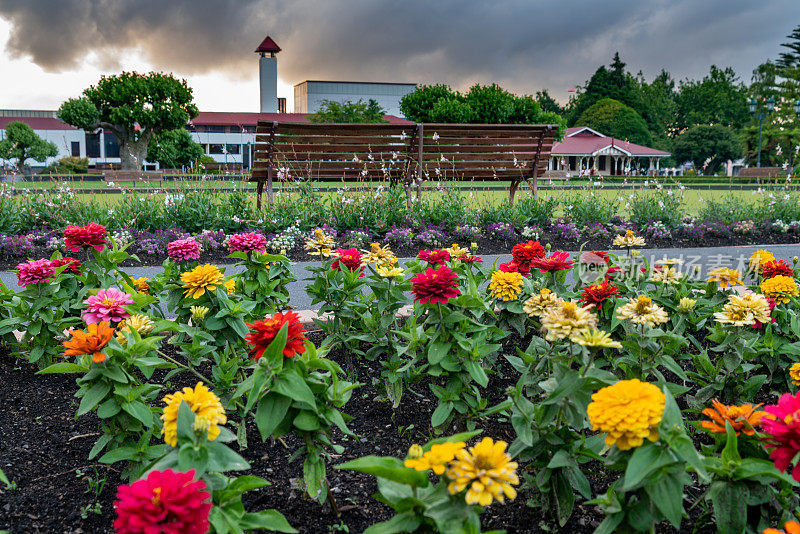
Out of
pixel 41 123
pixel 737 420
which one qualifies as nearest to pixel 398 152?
pixel 737 420

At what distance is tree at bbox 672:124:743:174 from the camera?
52750mm

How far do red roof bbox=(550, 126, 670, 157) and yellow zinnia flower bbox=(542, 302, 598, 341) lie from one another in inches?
1720

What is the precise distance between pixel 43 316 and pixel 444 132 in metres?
5.92

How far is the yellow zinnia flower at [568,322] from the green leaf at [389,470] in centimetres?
54

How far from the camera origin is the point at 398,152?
7680 millimetres

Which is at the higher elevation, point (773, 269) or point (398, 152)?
point (398, 152)

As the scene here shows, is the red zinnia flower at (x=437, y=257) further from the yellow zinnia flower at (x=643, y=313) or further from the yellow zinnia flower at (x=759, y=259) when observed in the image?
the yellow zinnia flower at (x=759, y=259)

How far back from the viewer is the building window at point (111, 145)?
52.5 meters

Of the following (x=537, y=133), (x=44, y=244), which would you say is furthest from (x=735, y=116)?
(x=44, y=244)

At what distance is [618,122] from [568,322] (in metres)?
61.5

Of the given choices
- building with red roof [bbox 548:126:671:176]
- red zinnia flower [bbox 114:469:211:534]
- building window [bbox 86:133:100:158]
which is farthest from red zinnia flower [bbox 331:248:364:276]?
building window [bbox 86:133:100:158]

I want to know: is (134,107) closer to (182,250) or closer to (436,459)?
(182,250)

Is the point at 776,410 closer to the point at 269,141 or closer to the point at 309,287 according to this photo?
the point at 309,287

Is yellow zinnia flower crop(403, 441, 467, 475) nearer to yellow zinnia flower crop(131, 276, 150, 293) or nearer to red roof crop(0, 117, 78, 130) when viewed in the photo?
yellow zinnia flower crop(131, 276, 150, 293)
